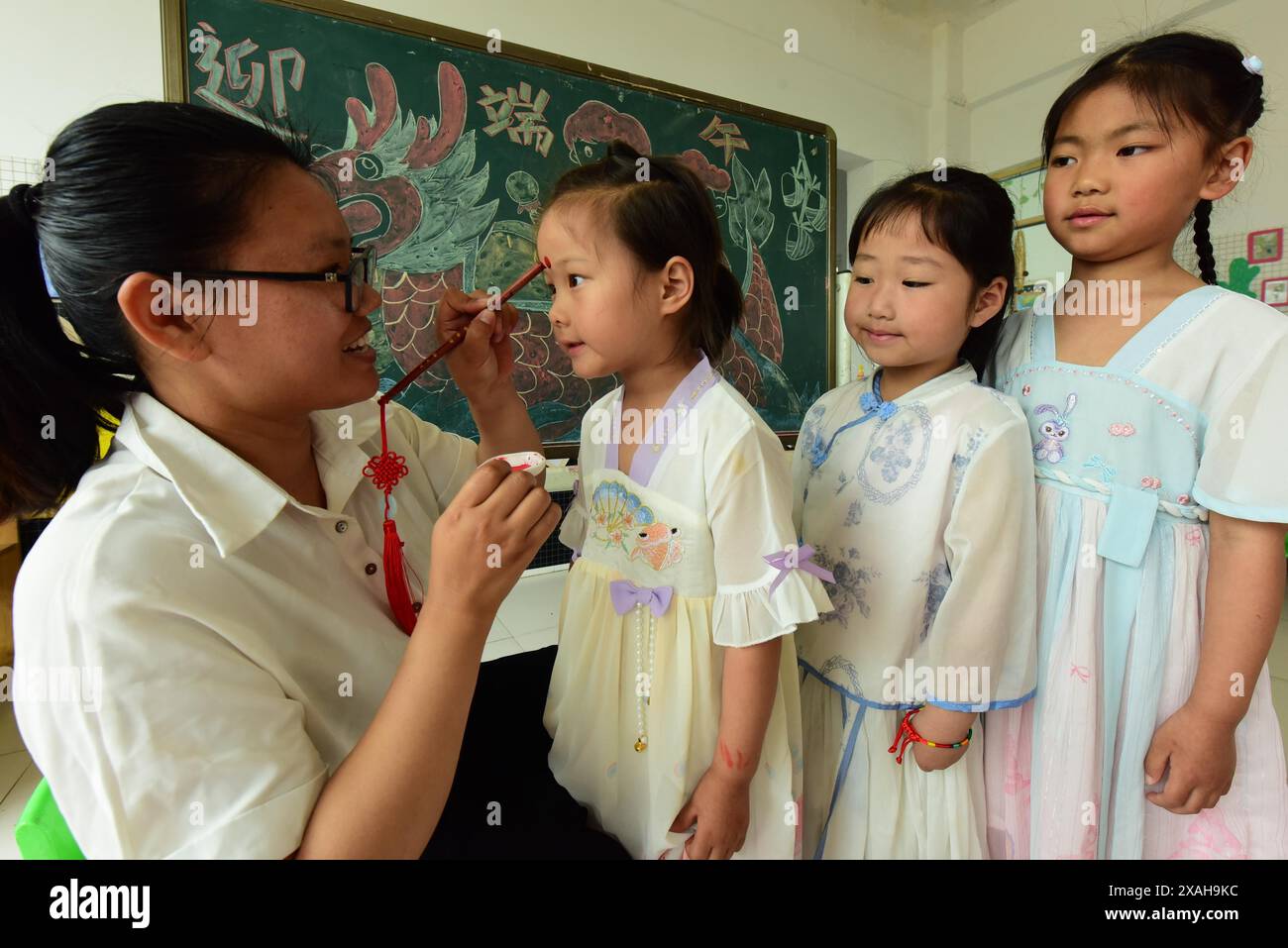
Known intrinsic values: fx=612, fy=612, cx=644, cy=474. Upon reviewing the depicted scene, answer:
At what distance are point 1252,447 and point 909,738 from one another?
635 mm

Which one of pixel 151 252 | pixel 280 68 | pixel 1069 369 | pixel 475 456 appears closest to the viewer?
pixel 151 252

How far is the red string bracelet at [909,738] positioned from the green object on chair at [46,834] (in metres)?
1.07

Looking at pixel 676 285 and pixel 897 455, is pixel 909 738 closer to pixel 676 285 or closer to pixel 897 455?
pixel 897 455

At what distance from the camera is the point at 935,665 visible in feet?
3.13

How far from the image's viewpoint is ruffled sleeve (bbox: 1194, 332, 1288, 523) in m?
0.83

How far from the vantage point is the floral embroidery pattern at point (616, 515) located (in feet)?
3.29

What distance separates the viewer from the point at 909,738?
3.25 feet

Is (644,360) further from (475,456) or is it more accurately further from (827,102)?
(827,102)

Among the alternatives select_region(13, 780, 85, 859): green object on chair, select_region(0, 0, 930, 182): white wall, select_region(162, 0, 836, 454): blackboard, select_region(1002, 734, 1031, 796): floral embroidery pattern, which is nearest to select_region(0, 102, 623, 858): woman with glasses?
select_region(13, 780, 85, 859): green object on chair

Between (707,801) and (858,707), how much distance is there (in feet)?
1.06

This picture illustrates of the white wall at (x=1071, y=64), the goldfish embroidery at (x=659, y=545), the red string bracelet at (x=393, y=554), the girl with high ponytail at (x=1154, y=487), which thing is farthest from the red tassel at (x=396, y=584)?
the white wall at (x=1071, y=64)

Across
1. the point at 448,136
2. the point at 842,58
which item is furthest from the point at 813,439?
the point at 842,58

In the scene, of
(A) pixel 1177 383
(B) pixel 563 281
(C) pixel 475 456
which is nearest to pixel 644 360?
(B) pixel 563 281

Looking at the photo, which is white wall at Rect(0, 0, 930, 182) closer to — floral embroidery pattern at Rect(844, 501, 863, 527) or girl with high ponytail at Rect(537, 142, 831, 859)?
girl with high ponytail at Rect(537, 142, 831, 859)
